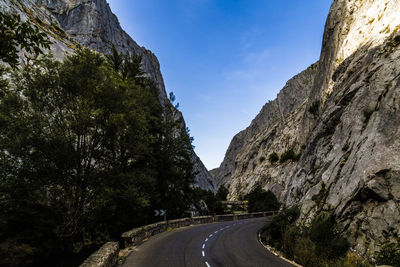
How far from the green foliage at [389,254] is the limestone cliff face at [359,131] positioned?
19.8 inches

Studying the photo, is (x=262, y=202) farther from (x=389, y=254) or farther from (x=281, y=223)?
(x=389, y=254)

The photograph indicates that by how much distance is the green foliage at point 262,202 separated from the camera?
45.0 metres

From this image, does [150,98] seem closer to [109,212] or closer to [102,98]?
[102,98]

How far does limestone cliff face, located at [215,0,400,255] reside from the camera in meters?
9.41

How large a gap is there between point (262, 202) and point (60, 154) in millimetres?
41047

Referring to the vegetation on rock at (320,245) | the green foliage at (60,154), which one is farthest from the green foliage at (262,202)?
the green foliage at (60,154)

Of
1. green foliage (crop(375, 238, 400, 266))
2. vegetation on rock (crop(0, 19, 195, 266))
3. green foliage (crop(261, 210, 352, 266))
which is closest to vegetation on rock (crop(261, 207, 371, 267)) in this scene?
green foliage (crop(261, 210, 352, 266))

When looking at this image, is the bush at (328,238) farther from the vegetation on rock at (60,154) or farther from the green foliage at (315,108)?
the green foliage at (315,108)

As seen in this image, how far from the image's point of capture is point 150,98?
20.7 m

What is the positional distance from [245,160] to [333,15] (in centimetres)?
6386

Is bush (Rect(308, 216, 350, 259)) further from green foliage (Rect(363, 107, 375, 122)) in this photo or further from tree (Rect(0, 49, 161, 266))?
tree (Rect(0, 49, 161, 266))

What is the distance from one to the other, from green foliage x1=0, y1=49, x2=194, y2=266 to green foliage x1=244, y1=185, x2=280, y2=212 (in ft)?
114

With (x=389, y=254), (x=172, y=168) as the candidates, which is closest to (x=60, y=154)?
(x=172, y=168)

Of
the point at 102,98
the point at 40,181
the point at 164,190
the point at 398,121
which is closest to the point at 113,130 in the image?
the point at 102,98
